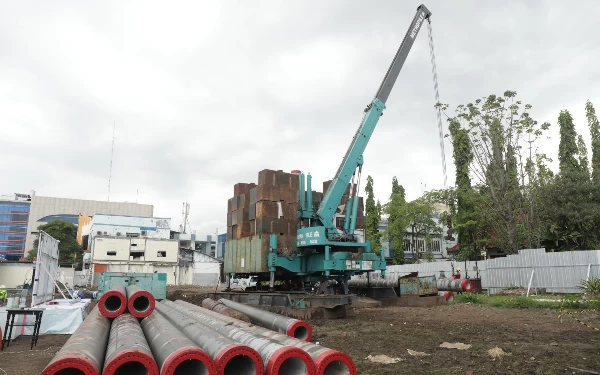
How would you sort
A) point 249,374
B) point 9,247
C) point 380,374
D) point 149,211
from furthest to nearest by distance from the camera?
point 149,211, point 9,247, point 380,374, point 249,374

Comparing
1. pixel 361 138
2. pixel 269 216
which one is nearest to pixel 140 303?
pixel 269 216

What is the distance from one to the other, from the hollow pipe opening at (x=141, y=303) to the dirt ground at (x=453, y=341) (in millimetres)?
1904

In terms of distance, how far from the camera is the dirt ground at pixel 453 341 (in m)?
6.77

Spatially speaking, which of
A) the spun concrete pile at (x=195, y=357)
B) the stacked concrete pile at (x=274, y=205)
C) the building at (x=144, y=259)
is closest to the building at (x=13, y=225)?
the building at (x=144, y=259)

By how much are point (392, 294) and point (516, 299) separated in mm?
4894

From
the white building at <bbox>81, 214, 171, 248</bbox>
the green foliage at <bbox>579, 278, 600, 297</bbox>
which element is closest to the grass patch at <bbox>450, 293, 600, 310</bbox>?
the green foliage at <bbox>579, 278, 600, 297</bbox>

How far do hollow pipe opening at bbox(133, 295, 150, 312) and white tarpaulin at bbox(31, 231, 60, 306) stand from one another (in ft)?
16.8

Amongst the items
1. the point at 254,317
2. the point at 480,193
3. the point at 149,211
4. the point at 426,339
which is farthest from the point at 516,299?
the point at 149,211

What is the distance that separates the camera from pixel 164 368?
428cm

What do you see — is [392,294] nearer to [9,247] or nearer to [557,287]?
[557,287]

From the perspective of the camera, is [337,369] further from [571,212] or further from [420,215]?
[420,215]

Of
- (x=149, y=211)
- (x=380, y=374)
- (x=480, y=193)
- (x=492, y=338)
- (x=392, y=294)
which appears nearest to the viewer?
(x=380, y=374)

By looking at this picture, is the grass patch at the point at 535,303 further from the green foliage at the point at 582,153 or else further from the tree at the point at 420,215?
the tree at the point at 420,215

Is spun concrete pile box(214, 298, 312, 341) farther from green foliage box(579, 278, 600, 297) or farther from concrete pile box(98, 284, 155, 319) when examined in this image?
green foliage box(579, 278, 600, 297)
